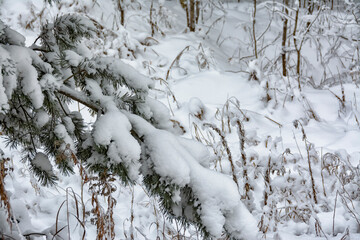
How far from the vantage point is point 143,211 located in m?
2.71

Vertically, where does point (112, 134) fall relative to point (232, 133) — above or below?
above

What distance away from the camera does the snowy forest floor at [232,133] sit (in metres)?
2.27

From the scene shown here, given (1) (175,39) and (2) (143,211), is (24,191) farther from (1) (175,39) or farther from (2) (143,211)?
(1) (175,39)

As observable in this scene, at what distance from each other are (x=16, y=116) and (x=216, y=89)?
326 cm

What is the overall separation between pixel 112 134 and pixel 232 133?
255 cm

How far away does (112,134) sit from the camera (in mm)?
1193

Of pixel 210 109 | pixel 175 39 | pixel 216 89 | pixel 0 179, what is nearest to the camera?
pixel 0 179

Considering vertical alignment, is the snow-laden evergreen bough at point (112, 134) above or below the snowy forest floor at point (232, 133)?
above

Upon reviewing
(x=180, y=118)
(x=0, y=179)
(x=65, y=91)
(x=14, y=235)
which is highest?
(x=65, y=91)

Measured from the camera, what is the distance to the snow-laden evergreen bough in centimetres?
118

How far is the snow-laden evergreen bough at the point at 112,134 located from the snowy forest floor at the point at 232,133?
49cm

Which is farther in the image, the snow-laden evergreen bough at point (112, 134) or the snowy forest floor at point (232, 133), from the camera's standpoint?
the snowy forest floor at point (232, 133)

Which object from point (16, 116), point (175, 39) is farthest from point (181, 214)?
point (175, 39)

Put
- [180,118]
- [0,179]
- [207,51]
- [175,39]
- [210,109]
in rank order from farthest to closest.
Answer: [175,39] < [207,51] < [210,109] < [180,118] < [0,179]
